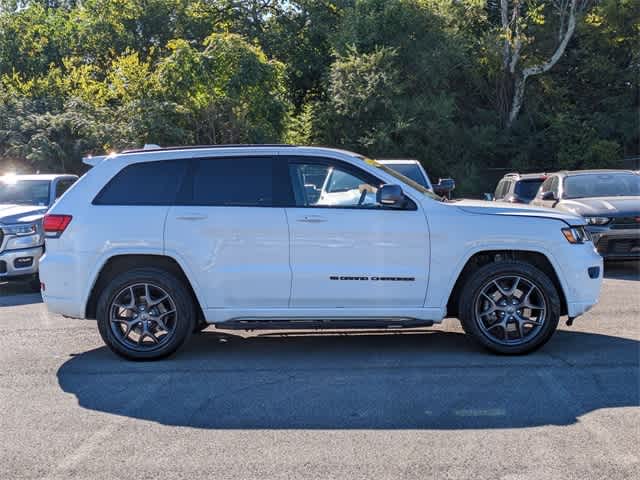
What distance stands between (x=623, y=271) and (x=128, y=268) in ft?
29.6

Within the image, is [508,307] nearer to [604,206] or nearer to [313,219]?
[313,219]

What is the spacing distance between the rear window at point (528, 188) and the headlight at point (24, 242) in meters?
9.36

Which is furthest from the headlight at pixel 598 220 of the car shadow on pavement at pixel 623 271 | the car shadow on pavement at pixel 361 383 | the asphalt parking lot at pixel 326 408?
the car shadow on pavement at pixel 361 383

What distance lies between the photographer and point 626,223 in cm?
1195

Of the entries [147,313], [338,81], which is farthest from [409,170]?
[338,81]

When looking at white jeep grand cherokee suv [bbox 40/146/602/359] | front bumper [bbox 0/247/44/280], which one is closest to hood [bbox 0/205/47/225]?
front bumper [bbox 0/247/44/280]

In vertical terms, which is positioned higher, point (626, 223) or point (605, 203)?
point (605, 203)

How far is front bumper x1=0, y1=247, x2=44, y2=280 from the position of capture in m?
11.2

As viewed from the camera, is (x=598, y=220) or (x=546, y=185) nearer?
(x=598, y=220)

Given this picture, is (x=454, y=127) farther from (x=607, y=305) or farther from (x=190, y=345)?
(x=190, y=345)

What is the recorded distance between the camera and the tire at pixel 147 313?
6.70m

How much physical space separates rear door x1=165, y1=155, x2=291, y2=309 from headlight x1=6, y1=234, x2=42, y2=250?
5.54 meters

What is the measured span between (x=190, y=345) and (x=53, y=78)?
2740cm

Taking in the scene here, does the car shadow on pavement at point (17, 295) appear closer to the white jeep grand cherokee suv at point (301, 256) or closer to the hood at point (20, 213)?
the hood at point (20, 213)
